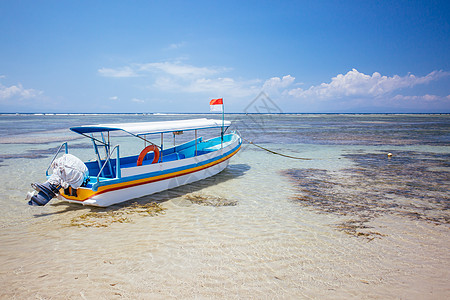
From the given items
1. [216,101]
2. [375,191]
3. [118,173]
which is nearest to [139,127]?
[118,173]

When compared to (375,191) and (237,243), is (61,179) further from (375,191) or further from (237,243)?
(375,191)

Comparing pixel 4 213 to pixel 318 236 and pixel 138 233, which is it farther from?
pixel 318 236

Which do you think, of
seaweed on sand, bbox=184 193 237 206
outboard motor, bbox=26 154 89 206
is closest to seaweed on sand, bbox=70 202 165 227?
outboard motor, bbox=26 154 89 206

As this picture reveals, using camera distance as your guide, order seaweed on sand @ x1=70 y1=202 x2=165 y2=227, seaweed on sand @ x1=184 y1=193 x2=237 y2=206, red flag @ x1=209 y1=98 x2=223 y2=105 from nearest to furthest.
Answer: seaweed on sand @ x1=70 y1=202 x2=165 y2=227, seaweed on sand @ x1=184 y1=193 x2=237 y2=206, red flag @ x1=209 y1=98 x2=223 y2=105

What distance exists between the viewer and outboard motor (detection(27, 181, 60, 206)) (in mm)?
7716

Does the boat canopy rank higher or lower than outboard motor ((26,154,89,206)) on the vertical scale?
higher

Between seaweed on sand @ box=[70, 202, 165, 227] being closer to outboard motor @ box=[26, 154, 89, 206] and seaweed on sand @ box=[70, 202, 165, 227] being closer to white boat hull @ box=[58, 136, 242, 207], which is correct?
white boat hull @ box=[58, 136, 242, 207]

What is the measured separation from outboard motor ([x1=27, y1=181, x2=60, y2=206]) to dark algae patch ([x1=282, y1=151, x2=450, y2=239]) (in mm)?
7890

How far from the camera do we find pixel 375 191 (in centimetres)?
1073

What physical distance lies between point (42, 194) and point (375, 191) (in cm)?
1159

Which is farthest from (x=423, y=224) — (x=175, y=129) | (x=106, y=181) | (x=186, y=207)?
(x=106, y=181)

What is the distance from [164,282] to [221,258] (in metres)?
1.32

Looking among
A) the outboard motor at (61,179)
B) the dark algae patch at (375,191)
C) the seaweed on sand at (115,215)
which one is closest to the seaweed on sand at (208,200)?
the seaweed on sand at (115,215)

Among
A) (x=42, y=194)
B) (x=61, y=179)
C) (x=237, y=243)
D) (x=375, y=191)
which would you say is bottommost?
(x=237, y=243)
